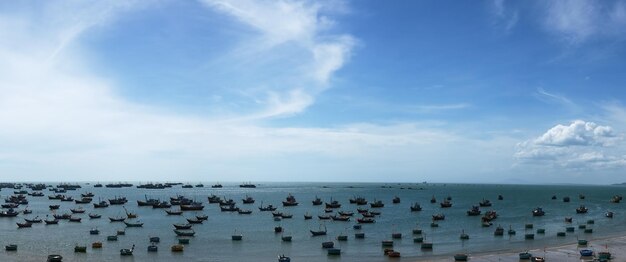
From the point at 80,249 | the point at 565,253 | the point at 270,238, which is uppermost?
the point at 565,253

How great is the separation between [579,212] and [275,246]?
88.1m

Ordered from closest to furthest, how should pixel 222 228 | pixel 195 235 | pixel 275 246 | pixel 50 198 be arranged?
1. pixel 275 246
2. pixel 195 235
3. pixel 222 228
4. pixel 50 198

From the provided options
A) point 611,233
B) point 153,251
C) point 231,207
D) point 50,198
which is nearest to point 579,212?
point 611,233

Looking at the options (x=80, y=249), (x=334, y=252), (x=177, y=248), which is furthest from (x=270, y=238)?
(x=80, y=249)

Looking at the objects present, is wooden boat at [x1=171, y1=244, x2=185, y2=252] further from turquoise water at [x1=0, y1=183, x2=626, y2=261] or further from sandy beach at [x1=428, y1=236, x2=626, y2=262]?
sandy beach at [x1=428, y1=236, x2=626, y2=262]

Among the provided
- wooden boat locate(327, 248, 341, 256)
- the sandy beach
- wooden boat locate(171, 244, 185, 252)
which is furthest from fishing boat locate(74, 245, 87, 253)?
the sandy beach

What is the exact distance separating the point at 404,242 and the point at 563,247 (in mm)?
19954

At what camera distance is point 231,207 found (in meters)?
134

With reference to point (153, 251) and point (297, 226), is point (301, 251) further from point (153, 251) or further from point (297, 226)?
point (297, 226)

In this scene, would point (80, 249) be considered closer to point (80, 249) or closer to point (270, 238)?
point (80, 249)

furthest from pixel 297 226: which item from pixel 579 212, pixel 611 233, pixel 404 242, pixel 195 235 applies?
pixel 579 212

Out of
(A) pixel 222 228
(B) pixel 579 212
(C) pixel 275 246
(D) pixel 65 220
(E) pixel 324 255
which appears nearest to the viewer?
(E) pixel 324 255

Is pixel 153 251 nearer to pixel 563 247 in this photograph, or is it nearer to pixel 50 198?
pixel 563 247

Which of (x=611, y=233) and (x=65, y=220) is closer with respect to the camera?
(x=611, y=233)
